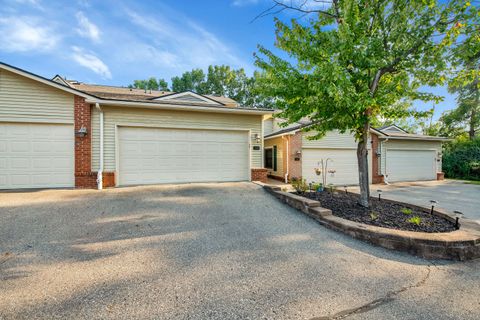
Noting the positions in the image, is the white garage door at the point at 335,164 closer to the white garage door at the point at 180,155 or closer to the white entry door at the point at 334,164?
the white entry door at the point at 334,164

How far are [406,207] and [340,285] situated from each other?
3.99 m

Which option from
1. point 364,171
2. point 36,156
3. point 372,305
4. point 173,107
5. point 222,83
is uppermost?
point 222,83

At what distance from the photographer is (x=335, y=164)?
36.7 feet

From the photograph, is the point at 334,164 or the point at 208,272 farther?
the point at 334,164

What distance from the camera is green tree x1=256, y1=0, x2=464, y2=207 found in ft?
13.8

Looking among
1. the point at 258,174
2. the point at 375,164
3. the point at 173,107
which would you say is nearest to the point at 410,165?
the point at 375,164

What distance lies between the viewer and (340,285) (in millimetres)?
2303

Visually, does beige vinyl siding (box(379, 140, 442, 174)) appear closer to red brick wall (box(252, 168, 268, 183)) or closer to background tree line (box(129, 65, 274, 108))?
red brick wall (box(252, 168, 268, 183))

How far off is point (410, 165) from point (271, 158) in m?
8.23

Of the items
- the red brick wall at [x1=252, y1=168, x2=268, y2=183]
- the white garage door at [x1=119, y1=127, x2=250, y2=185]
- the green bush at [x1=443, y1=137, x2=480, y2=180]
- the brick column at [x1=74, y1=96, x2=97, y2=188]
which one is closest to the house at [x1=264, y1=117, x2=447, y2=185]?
the red brick wall at [x1=252, y1=168, x2=268, y2=183]

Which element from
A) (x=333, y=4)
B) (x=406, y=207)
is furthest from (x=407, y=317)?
(x=333, y=4)

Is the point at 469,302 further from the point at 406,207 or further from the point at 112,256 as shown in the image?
the point at 112,256

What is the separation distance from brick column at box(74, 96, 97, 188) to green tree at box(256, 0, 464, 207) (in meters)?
6.11

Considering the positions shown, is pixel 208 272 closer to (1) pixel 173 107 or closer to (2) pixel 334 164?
(1) pixel 173 107
